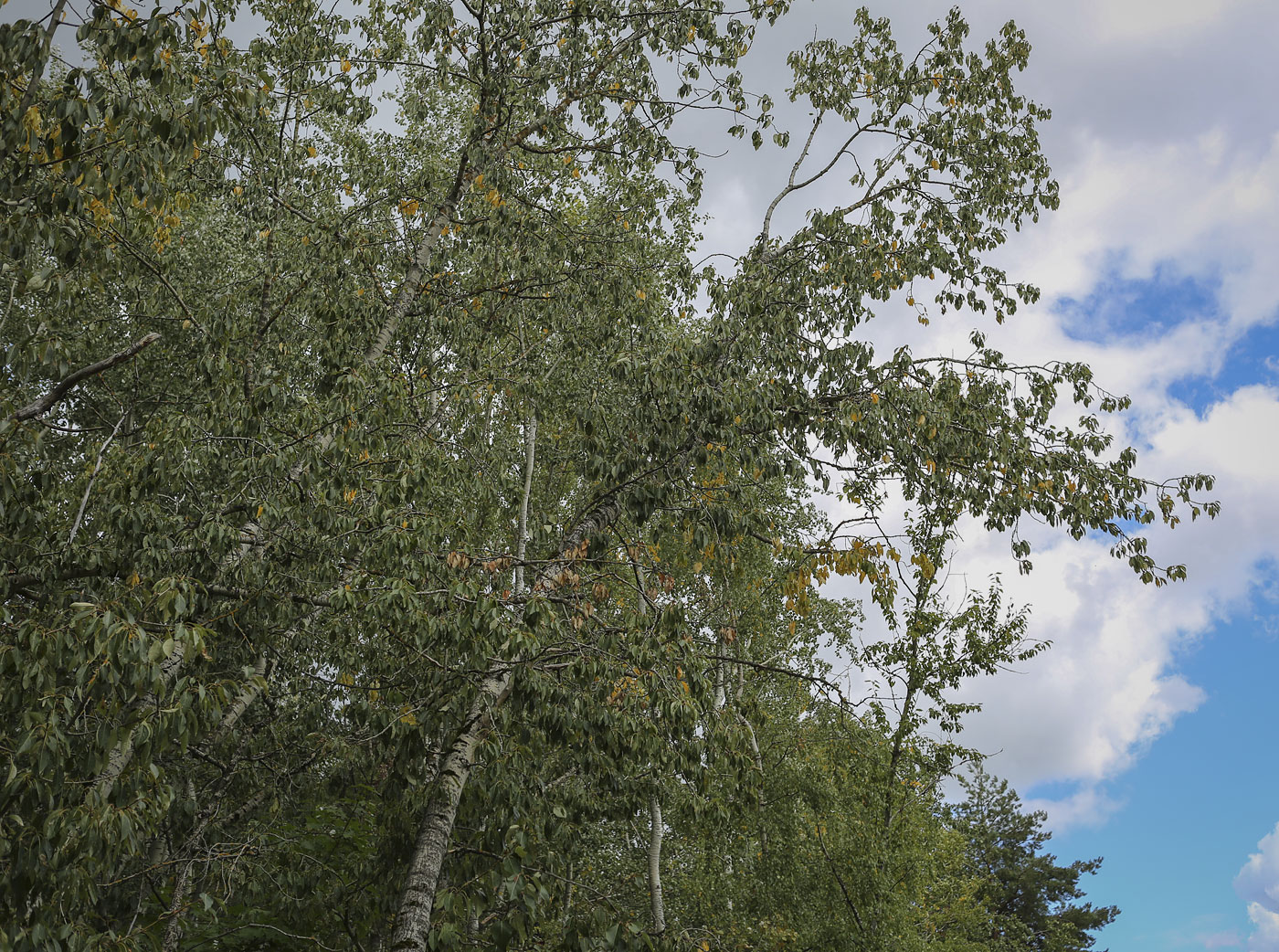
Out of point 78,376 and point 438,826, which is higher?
point 78,376

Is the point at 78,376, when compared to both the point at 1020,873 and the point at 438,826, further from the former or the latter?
the point at 1020,873

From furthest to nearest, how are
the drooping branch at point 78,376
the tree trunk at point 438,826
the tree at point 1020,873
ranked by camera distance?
the tree at point 1020,873, the tree trunk at point 438,826, the drooping branch at point 78,376

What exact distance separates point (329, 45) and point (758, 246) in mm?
5242

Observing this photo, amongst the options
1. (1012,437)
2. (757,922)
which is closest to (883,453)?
(1012,437)

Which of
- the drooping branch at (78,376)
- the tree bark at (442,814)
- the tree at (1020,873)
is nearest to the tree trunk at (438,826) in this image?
the tree bark at (442,814)

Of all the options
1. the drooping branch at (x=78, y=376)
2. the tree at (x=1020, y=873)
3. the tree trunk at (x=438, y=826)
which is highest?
the tree at (x=1020, y=873)

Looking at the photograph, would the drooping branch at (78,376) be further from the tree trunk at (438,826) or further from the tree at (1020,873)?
the tree at (1020,873)

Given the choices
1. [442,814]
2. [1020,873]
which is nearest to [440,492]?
[442,814]

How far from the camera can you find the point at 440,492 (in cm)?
937

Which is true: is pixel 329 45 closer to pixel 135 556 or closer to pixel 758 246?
pixel 758 246

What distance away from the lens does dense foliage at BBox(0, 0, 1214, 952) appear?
530cm

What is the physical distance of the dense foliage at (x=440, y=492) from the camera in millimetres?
5301

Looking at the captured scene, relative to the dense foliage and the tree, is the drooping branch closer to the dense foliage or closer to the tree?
the dense foliage

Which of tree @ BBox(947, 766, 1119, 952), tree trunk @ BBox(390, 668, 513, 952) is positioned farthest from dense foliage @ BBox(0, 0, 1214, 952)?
tree @ BBox(947, 766, 1119, 952)
